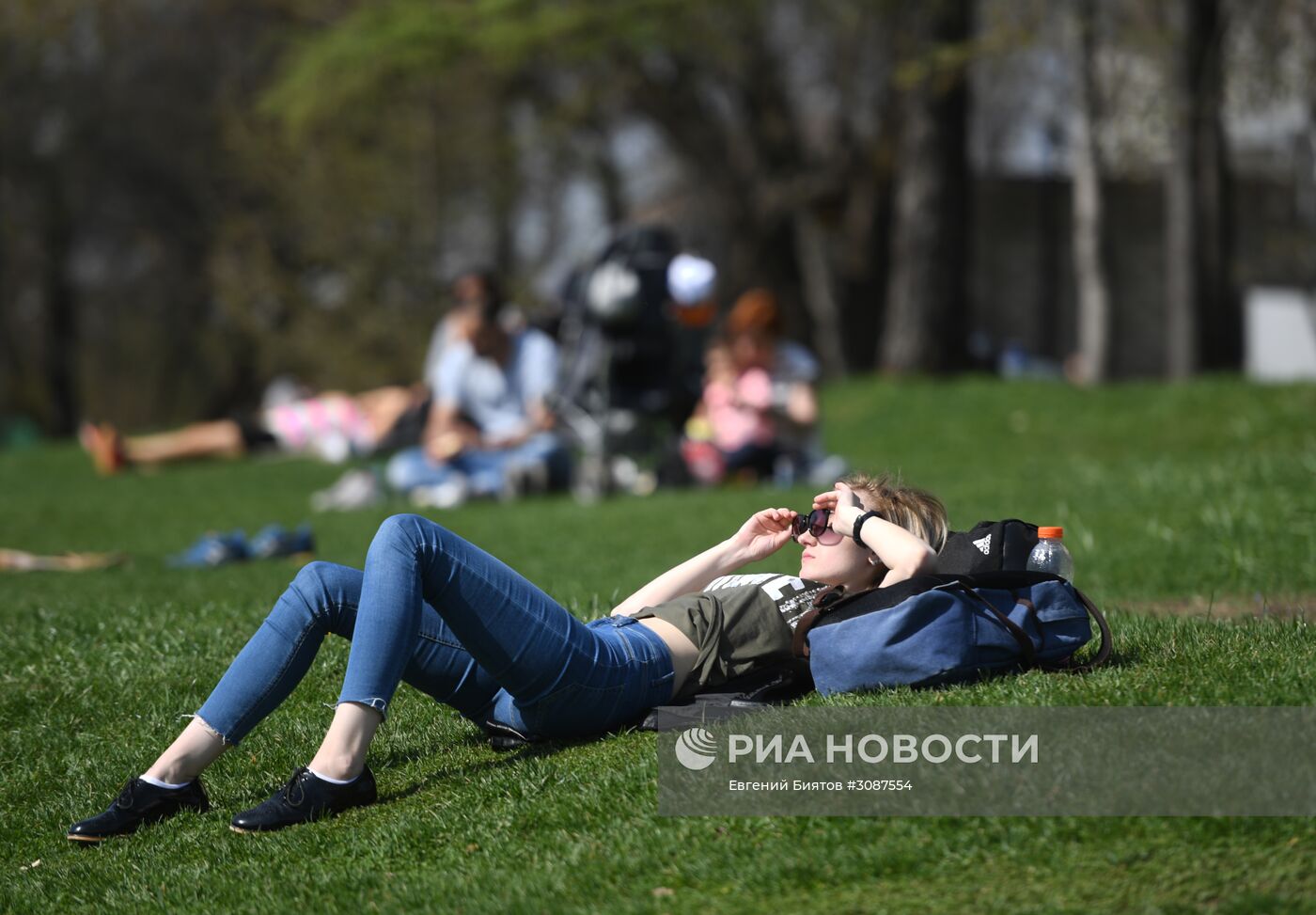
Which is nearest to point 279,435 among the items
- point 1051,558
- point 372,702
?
point 372,702

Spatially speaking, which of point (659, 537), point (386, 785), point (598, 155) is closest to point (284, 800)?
point (386, 785)

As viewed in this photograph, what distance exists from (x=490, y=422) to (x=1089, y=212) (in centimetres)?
1069

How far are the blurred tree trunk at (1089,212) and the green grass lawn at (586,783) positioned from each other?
404 inches

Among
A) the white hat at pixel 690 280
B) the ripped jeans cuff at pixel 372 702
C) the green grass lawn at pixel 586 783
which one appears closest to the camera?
the green grass lawn at pixel 586 783

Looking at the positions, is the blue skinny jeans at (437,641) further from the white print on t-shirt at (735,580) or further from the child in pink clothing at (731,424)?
the child in pink clothing at (731,424)

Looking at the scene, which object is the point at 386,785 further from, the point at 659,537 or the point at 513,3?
the point at 513,3

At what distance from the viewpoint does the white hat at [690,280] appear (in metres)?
12.1

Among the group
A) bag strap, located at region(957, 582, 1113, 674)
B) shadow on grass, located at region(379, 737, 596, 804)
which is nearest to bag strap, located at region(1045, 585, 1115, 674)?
bag strap, located at region(957, 582, 1113, 674)

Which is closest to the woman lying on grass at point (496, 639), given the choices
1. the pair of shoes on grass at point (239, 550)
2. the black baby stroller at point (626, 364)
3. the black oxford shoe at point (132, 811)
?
the black oxford shoe at point (132, 811)

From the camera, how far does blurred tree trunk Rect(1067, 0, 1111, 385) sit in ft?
61.9

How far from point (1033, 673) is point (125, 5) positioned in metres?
28.4

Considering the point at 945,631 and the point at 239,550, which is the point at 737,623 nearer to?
the point at 945,631

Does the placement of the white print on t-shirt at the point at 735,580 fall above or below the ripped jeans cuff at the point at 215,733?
above

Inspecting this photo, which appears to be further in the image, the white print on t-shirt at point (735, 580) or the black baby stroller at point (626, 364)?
the black baby stroller at point (626, 364)
